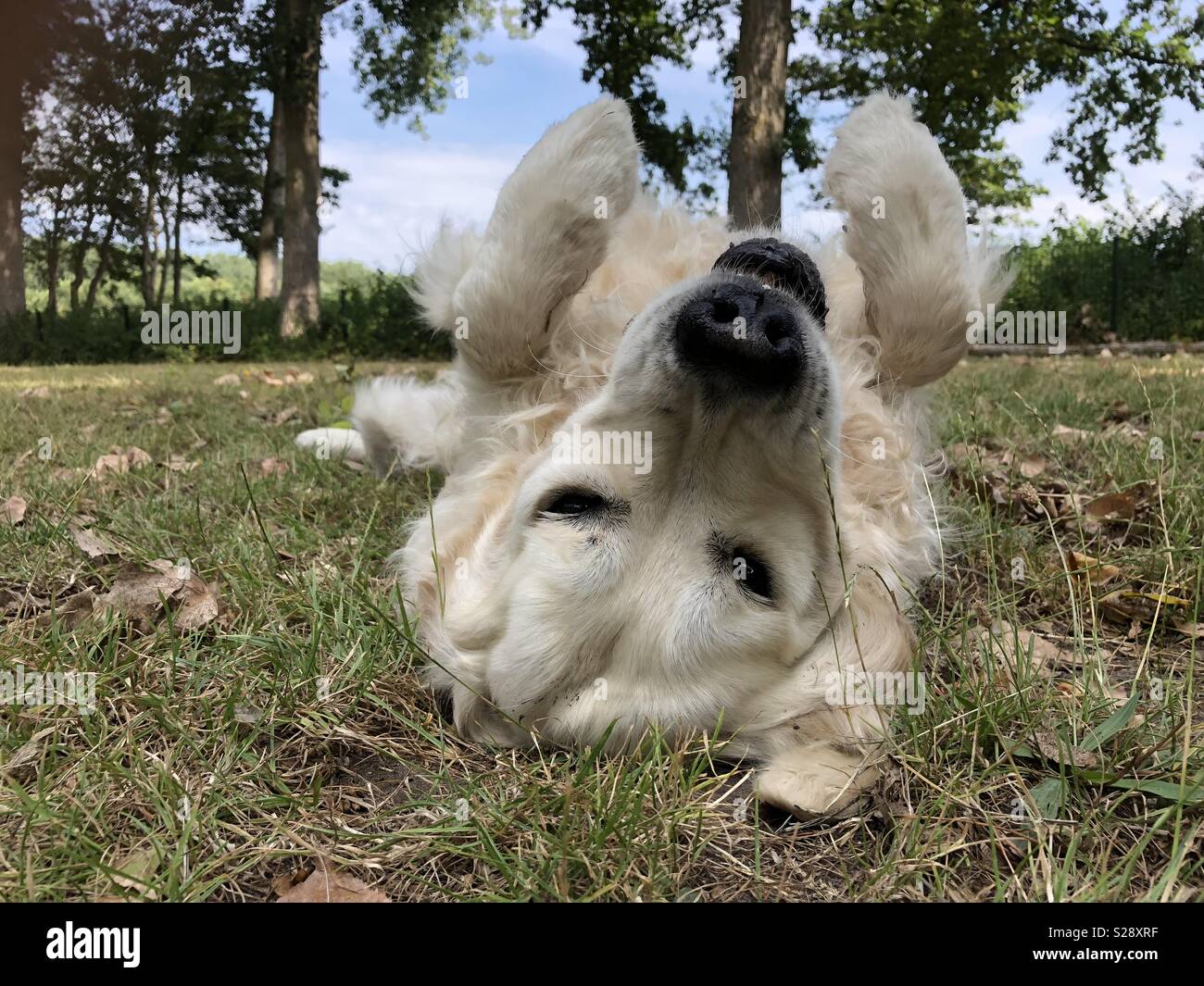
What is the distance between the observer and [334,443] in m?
4.11

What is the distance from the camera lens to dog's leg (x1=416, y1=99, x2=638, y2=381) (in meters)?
2.45

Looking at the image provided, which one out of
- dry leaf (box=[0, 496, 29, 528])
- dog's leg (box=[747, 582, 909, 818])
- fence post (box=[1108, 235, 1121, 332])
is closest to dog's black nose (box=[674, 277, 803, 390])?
dog's leg (box=[747, 582, 909, 818])

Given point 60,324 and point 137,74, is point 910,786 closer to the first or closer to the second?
point 137,74

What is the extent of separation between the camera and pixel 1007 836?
1.45 metres

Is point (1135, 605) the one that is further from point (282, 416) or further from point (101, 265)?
point (101, 265)

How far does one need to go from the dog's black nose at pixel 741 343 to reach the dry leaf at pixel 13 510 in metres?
2.41

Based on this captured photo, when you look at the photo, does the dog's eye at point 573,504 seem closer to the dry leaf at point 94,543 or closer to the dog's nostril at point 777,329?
the dog's nostril at point 777,329

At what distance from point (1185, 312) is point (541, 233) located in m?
16.4

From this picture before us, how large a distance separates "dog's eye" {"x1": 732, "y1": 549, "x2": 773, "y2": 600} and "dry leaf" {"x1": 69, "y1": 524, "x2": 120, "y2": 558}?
192cm

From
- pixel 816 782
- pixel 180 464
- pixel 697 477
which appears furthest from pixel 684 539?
pixel 180 464

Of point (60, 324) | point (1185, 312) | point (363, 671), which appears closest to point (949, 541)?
point (363, 671)

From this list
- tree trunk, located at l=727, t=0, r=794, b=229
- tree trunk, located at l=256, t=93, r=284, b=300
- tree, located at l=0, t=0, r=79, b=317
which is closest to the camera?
tree, located at l=0, t=0, r=79, b=317

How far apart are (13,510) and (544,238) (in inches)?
82.0

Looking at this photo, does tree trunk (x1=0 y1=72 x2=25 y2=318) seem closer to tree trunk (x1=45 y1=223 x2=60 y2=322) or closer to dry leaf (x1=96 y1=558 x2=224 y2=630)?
tree trunk (x1=45 y1=223 x2=60 y2=322)
